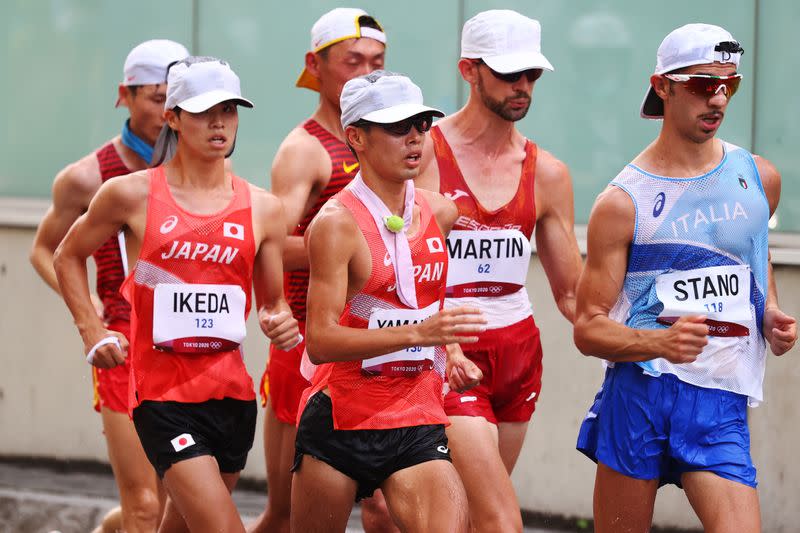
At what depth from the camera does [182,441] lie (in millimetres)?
Result: 6008

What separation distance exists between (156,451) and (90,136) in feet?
15.4

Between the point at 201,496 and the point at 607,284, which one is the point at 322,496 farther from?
the point at 607,284

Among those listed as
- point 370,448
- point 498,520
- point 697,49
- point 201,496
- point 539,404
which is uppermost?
point 697,49

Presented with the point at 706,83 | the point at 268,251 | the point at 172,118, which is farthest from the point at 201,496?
the point at 706,83

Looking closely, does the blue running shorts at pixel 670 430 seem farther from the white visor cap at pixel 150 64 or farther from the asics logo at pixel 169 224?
the white visor cap at pixel 150 64

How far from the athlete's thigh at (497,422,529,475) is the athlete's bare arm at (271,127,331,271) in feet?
3.60

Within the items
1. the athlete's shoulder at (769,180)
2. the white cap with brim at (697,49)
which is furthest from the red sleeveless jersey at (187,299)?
the athlete's shoulder at (769,180)

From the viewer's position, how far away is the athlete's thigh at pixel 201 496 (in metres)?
5.82

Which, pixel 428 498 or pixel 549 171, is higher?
pixel 549 171

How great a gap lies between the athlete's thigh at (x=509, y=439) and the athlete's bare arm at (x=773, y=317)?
123 centimetres

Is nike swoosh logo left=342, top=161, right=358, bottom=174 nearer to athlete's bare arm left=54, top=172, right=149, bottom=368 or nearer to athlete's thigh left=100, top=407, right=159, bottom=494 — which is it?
athlete's bare arm left=54, top=172, right=149, bottom=368

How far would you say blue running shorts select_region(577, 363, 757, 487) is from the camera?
18.5ft

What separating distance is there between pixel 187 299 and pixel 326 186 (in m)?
1.08

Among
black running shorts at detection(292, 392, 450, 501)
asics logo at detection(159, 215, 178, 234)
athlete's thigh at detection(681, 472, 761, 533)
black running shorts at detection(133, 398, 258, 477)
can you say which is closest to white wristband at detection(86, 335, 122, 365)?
black running shorts at detection(133, 398, 258, 477)
